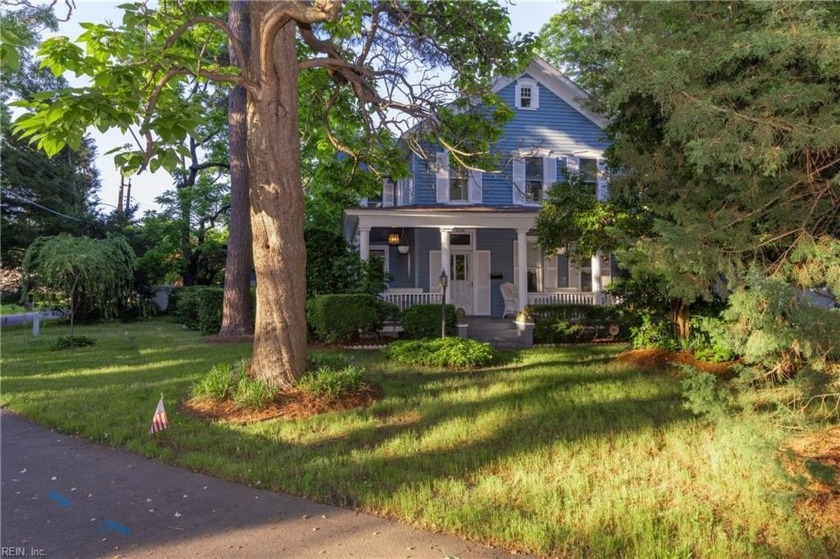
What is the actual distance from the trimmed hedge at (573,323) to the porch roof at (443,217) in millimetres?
2644

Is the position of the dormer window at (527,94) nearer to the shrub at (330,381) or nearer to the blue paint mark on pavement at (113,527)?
the shrub at (330,381)

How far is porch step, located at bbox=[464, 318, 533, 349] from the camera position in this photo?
1468 centimetres

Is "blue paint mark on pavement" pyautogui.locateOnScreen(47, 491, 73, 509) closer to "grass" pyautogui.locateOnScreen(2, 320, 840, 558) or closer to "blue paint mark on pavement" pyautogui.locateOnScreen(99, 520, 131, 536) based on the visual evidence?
"blue paint mark on pavement" pyautogui.locateOnScreen(99, 520, 131, 536)

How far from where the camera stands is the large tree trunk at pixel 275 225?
790 cm

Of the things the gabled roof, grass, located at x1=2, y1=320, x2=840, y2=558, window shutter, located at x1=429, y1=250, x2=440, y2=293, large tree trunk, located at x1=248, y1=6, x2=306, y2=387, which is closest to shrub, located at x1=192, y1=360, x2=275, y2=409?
large tree trunk, located at x1=248, y1=6, x2=306, y2=387

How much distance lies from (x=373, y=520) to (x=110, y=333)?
1900 cm

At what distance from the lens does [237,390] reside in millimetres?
7680

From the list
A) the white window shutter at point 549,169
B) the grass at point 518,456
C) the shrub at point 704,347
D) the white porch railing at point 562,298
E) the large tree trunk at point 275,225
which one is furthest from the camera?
the white window shutter at point 549,169

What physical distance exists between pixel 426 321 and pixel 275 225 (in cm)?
683

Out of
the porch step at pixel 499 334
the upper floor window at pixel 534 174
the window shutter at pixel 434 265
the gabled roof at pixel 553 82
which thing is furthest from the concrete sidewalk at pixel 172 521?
the gabled roof at pixel 553 82

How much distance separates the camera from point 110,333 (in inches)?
794

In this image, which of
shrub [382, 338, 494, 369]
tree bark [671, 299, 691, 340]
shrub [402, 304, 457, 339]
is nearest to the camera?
shrub [382, 338, 494, 369]

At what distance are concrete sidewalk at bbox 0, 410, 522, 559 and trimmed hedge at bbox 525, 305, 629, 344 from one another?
10.9 m

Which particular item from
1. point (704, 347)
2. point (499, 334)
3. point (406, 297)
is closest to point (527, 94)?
point (406, 297)
